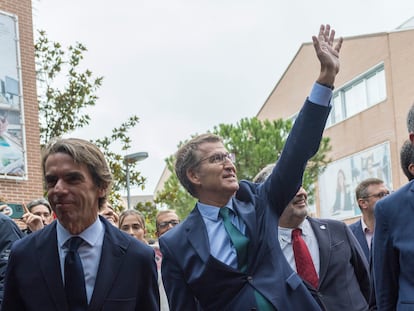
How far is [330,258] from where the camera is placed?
5.54 metres

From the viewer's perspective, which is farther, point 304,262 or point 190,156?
point 304,262

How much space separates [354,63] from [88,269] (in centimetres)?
3678

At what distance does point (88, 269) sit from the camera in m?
3.62

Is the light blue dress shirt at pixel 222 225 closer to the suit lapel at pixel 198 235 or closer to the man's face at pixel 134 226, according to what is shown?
the suit lapel at pixel 198 235

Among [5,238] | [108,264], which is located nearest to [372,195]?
[5,238]

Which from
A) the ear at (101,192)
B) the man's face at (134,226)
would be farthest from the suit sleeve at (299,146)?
the man's face at (134,226)

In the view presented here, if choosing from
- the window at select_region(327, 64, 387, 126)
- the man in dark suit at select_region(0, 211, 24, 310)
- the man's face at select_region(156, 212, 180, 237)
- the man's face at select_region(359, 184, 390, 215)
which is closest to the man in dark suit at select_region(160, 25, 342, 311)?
the man in dark suit at select_region(0, 211, 24, 310)

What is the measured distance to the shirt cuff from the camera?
398cm

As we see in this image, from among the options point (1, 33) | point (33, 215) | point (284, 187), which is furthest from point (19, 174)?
point (284, 187)

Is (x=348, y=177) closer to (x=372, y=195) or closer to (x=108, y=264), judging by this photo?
(x=372, y=195)

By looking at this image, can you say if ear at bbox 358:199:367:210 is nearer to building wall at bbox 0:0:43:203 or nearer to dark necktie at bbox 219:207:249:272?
dark necktie at bbox 219:207:249:272

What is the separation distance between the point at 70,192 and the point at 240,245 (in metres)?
1.08

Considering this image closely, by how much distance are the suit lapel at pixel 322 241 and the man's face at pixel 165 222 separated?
108 inches

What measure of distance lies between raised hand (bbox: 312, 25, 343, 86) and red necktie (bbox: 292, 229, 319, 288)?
1.81m
